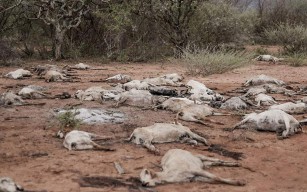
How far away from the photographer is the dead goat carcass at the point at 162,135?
14.6ft

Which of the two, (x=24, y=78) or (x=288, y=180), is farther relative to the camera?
(x=24, y=78)

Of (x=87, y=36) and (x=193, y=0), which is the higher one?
(x=193, y=0)

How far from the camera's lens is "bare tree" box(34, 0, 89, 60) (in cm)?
1276

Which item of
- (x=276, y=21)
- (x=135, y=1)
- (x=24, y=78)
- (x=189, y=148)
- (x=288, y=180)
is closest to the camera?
(x=288, y=180)

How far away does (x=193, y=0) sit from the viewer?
1385cm

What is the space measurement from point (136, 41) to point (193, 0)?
7.23ft

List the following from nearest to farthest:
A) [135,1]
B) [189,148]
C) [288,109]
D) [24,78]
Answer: [189,148]
[288,109]
[24,78]
[135,1]

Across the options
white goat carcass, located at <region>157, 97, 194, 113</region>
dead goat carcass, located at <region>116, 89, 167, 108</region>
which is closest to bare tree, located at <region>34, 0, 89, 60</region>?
dead goat carcass, located at <region>116, 89, 167, 108</region>

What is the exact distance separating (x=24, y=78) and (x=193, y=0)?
21.5 feet

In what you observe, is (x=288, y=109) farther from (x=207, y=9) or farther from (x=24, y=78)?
(x=207, y=9)

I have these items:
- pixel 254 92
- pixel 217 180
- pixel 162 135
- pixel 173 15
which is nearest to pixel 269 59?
pixel 173 15

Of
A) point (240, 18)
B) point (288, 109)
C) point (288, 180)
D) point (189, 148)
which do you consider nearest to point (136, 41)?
point (240, 18)

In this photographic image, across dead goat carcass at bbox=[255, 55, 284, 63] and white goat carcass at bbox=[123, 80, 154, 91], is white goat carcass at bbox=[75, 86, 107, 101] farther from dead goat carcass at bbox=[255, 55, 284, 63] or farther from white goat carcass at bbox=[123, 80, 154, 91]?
dead goat carcass at bbox=[255, 55, 284, 63]

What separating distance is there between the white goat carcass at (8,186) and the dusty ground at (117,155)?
0.12 m
